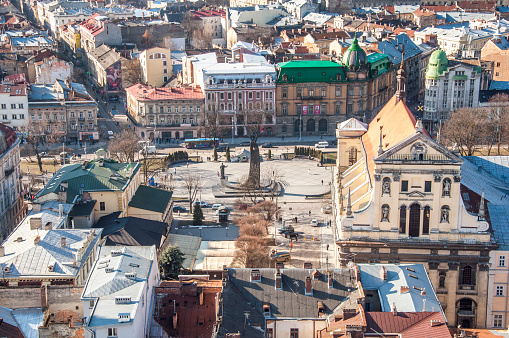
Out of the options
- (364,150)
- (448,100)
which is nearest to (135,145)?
(364,150)

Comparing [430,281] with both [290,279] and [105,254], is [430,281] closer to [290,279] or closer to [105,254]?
[290,279]

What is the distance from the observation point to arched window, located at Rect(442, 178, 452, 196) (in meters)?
81.8

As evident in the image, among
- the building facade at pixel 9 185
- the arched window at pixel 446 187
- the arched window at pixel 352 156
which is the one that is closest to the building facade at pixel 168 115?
the building facade at pixel 9 185

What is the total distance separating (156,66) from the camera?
7170 inches

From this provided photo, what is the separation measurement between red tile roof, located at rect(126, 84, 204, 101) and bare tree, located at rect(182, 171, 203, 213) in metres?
27.6

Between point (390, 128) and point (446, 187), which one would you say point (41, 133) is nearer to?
point (390, 128)

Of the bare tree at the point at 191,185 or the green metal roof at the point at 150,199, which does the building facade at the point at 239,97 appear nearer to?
the bare tree at the point at 191,185

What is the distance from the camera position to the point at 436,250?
8300 centimetres

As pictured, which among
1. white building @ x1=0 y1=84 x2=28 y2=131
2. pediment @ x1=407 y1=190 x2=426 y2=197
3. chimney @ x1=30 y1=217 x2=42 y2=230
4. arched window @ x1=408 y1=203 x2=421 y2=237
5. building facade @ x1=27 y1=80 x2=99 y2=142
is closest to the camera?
pediment @ x1=407 y1=190 x2=426 y2=197

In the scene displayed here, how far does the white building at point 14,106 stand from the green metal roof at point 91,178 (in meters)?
46.6

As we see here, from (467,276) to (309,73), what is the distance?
8482 centimetres

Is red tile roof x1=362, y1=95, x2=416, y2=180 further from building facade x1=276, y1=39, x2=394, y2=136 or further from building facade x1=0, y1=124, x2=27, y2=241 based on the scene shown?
building facade x1=276, y1=39, x2=394, y2=136

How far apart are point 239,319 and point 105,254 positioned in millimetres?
16340

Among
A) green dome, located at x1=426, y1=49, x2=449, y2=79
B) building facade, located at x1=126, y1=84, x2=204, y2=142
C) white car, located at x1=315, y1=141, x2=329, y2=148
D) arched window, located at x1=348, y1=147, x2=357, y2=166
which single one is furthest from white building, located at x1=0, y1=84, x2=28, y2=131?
green dome, located at x1=426, y1=49, x2=449, y2=79
